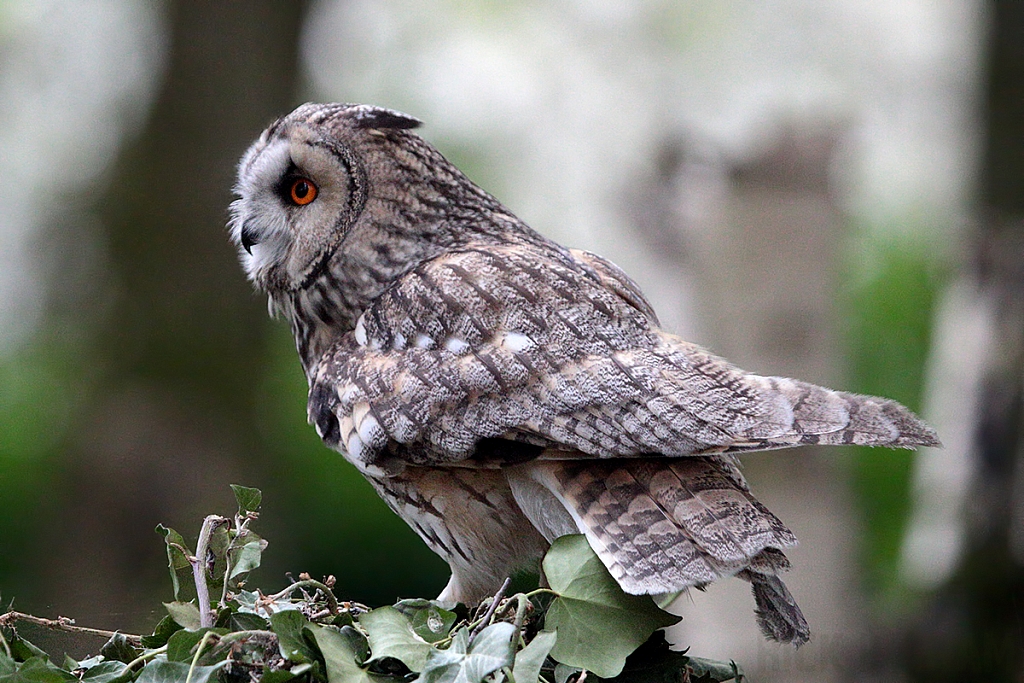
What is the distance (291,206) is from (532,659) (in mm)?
1314

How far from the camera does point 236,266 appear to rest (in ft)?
18.8

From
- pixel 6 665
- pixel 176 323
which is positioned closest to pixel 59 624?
pixel 6 665

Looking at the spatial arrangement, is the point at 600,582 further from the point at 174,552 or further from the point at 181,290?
the point at 181,290

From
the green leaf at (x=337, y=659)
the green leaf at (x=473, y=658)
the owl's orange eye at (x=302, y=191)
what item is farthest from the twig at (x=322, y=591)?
the owl's orange eye at (x=302, y=191)

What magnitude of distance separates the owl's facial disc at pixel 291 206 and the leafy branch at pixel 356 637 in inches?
35.2

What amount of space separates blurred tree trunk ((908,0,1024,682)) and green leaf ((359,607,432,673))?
3.69m

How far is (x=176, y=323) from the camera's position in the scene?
5.47 m

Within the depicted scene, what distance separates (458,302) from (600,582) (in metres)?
0.67

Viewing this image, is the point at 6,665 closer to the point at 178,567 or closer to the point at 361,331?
the point at 178,567

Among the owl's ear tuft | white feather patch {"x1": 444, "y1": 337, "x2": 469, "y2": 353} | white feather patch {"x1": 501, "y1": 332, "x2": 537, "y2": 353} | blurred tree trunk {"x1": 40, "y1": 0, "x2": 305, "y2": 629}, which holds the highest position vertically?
the owl's ear tuft

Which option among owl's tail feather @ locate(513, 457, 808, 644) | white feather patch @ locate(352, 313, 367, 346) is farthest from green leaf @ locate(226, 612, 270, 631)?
white feather patch @ locate(352, 313, 367, 346)

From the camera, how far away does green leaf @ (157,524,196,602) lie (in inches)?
57.2

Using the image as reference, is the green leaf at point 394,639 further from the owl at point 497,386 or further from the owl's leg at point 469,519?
the owl's leg at point 469,519

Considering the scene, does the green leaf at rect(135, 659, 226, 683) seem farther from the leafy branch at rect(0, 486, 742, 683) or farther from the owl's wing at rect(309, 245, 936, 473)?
the owl's wing at rect(309, 245, 936, 473)
